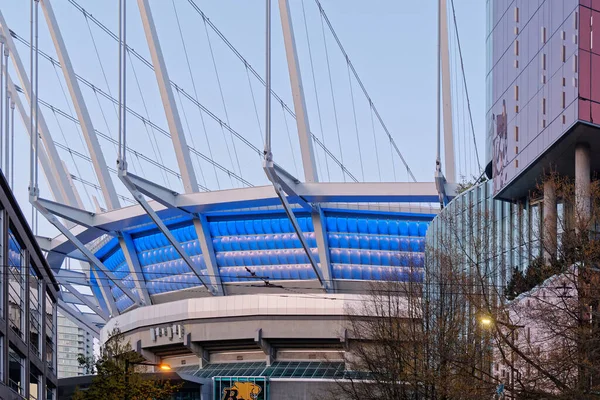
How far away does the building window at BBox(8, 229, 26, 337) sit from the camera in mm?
A: 53284

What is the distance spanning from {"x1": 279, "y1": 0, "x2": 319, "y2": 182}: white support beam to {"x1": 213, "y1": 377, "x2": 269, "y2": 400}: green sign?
1572cm

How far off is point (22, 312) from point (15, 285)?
8.57 feet

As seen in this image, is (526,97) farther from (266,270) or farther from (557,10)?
(266,270)

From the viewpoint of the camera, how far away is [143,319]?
10156cm

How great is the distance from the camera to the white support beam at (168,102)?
301 feet

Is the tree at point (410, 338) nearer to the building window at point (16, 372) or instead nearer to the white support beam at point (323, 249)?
the building window at point (16, 372)

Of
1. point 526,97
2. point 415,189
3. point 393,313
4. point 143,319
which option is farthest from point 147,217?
point 526,97

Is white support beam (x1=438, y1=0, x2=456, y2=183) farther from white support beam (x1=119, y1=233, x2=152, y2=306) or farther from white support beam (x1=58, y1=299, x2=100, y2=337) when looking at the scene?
white support beam (x1=58, y1=299, x2=100, y2=337)

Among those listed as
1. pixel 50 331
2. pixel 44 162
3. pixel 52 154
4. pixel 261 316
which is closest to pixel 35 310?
pixel 50 331

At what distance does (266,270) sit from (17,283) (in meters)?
48.6

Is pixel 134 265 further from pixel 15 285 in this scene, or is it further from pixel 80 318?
pixel 15 285

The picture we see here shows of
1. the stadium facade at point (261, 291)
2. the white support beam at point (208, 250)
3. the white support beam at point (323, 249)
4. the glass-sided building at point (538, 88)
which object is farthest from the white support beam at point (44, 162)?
the glass-sided building at point (538, 88)

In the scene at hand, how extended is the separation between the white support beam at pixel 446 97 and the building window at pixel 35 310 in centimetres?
3334

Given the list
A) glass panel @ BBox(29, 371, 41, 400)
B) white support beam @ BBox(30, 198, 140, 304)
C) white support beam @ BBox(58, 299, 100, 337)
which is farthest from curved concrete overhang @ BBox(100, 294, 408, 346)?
white support beam @ BBox(58, 299, 100, 337)
